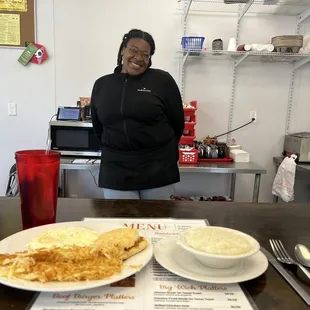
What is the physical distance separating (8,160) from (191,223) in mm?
2448

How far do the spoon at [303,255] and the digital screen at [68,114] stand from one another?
82.9 inches

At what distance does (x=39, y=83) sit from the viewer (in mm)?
2727

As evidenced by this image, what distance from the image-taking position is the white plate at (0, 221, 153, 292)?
0.46m

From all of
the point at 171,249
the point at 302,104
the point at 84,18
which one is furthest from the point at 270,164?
the point at 171,249

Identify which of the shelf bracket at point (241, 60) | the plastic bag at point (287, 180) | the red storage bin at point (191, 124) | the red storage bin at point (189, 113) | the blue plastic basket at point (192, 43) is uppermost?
the blue plastic basket at point (192, 43)

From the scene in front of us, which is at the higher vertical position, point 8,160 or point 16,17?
point 16,17

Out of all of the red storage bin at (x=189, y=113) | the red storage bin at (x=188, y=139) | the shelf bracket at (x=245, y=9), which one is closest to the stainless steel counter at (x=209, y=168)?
the red storage bin at (x=188, y=139)

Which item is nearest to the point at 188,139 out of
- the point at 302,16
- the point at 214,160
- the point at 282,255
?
the point at 214,160

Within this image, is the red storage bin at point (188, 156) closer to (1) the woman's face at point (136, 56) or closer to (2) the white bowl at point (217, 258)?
(1) the woman's face at point (136, 56)

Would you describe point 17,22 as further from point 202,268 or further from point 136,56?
point 202,268

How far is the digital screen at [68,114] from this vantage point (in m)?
2.48

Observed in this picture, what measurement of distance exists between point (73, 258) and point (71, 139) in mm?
2034

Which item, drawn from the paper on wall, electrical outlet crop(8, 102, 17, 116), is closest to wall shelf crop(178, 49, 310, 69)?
the paper on wall

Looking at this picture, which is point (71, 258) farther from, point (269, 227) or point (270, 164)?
point (270, 164)
